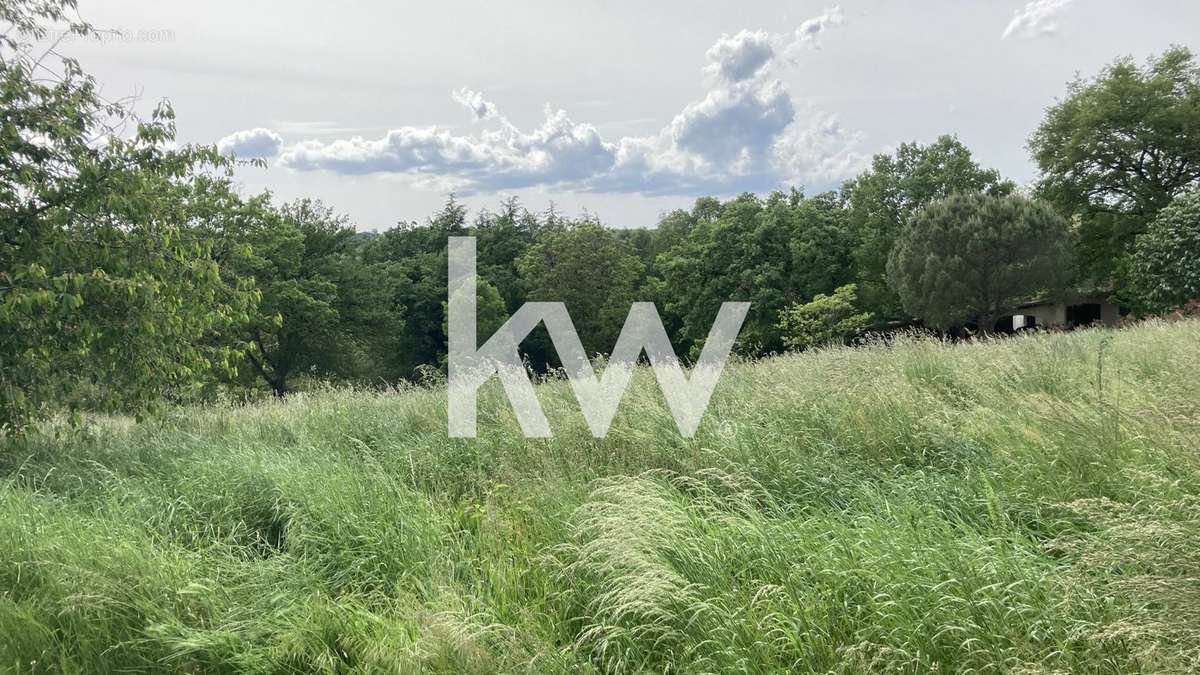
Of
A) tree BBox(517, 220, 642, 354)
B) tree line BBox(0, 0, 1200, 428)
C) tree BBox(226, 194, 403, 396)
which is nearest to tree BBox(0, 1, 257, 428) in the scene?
tree line BBox(0, 0, 1200, 428)

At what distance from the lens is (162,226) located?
675 cm

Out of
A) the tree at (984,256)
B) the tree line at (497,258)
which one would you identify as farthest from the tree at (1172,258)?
the tree at (984,256)

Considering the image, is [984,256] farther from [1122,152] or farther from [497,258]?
[497,258]

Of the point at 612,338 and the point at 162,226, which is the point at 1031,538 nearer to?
the point at 162,226

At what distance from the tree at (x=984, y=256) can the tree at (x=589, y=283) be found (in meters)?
14.9

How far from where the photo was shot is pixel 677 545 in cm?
329

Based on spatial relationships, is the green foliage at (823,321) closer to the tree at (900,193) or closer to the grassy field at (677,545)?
the tree at (900,193)

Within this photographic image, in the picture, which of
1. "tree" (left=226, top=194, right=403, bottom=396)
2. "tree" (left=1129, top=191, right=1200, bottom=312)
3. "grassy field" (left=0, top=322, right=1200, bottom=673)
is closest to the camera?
"grassy field" (left=0, top=322, right=1200, bottom=673)

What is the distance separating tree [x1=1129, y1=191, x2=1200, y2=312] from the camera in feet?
73.5

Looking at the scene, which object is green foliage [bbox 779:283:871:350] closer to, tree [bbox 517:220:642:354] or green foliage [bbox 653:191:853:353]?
green foliage [bbox 653:191:853:353]

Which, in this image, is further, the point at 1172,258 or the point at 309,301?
the point at 309,301

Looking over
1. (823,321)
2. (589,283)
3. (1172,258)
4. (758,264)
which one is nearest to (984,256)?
(1172,258)

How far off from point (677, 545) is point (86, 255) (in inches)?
243

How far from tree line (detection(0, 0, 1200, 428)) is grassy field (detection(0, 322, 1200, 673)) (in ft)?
5.29
